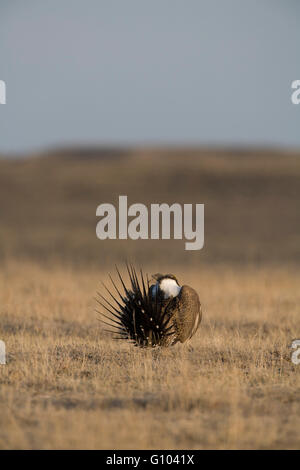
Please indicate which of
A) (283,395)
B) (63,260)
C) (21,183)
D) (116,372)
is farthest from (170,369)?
(21,183)

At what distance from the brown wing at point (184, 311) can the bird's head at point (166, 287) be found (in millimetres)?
71

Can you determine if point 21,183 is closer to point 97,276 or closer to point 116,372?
point 97,276

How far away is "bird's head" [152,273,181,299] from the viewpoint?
23.9 feet

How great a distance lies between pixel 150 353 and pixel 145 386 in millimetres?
1192

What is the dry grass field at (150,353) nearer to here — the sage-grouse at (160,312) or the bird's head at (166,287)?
the sage-grouse at (160,312)

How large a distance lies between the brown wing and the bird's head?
0.07 m

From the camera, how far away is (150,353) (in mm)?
7332

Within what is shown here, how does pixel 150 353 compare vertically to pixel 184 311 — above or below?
below

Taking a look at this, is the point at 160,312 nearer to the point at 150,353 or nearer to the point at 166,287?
the point at 166,287

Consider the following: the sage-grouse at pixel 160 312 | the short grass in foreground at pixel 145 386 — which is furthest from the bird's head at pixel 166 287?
the short grass in foreground at pixel 145 386

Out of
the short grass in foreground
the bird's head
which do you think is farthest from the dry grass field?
the bird's head

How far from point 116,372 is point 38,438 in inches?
76.8

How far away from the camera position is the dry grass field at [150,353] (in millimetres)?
4988

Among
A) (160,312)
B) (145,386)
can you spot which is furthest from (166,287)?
(145,386)
